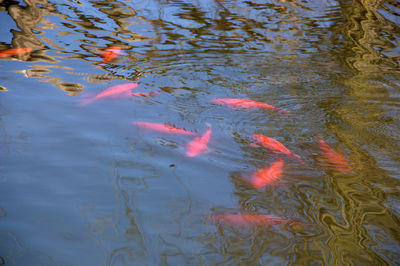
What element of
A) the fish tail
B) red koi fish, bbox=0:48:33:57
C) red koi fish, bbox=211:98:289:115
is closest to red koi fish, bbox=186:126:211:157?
red koi fish, bbox=211:98:289:115

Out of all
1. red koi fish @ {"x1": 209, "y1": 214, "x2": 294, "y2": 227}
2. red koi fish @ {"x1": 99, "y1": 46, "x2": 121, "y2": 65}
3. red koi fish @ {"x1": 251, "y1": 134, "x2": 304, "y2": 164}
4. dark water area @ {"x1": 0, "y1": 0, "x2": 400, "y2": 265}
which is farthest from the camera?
red koi fish @ {"x1": 99, "y1": 46, "x2": 121, "y2": 65}

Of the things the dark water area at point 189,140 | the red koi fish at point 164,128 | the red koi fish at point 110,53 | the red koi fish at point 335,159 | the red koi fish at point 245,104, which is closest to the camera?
the dark water area at point 189,140

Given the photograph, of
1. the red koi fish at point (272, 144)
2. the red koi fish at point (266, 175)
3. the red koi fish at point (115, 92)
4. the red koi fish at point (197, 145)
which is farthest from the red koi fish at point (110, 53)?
the red koi fish at point (266, 175)

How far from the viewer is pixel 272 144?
3023 millimetres

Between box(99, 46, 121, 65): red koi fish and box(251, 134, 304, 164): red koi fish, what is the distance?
6.35 feet

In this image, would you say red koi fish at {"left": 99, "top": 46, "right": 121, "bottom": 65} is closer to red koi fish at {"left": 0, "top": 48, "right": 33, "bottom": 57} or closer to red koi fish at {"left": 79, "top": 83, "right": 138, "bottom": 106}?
red koi fish at {"left": 79, "top": 83, "right": 138, "bottom": 106}

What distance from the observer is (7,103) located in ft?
10.5

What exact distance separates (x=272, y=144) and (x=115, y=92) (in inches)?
58.5

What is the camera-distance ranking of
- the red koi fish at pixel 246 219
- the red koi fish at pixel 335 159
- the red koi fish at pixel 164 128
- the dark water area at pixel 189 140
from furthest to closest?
the red koi fish at pixel 164 128 < the red koi fish at pixel 335 159 < the red koi fish at pixel 246 219 < the dark water area at pixel 189 140

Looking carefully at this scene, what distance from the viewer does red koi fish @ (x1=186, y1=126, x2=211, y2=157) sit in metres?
2.87

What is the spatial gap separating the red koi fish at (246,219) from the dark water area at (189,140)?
0.06 ft

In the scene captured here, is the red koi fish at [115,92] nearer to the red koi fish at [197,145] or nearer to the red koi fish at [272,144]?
the red koi fish at [197,145]

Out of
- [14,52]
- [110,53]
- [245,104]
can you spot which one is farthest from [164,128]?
[14,52]

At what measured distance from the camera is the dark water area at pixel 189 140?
2.11 m
